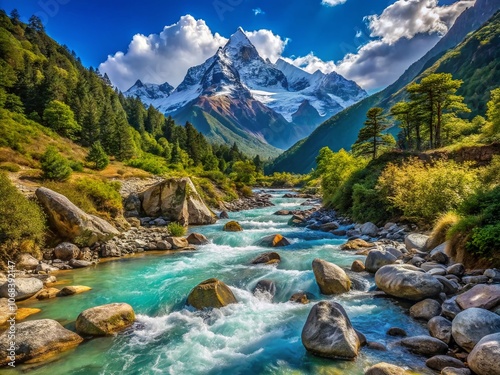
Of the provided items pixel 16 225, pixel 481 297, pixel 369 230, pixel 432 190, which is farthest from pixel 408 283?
pixel 16 225

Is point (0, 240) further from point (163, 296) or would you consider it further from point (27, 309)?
point (163, 296)

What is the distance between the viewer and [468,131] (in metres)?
50.0

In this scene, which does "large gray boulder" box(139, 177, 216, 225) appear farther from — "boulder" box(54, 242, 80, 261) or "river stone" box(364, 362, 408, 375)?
"river stone" box(364, 362, 408, 375)

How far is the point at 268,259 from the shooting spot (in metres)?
16.0

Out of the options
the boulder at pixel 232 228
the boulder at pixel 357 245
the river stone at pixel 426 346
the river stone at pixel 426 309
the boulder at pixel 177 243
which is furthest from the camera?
the boulder at pixel 232 228

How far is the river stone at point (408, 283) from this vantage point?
9.53 metres

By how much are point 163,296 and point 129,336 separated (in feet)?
9.89

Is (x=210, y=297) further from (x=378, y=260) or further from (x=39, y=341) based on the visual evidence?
(x=378, y=260)

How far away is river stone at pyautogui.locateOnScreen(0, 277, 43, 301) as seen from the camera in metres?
11.0

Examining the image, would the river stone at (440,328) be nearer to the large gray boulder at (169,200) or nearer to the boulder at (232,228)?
the boulder at (232,228)

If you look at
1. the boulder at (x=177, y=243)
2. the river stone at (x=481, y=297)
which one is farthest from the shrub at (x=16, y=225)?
the river stone at (x=481, y=297)

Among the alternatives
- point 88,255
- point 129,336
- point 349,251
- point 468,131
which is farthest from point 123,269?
point 468,131

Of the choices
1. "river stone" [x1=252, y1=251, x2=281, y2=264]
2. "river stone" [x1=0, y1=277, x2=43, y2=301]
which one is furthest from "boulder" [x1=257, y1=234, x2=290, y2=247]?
"river stone" [x1=0, y1=277, x2=43, y2=301]

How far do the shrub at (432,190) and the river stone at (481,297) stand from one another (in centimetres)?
894
